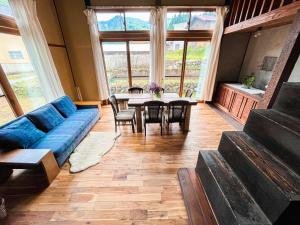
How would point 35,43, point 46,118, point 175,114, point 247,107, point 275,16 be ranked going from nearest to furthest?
1. point 275,16
2. point 46,118
3. point 35,43
4. point 175,114
5. point 247,107

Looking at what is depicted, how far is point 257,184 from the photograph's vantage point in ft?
3.90

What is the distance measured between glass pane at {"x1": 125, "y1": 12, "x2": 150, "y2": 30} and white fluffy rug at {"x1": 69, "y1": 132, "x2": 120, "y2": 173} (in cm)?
323

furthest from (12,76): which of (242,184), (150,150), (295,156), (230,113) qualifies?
(230,113)

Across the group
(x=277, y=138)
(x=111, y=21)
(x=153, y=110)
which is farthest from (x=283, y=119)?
(x=111, y=21)

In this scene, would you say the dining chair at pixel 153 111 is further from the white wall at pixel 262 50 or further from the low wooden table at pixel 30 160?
the white wall at pixel 262 50

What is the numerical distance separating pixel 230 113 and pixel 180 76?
2007 mm

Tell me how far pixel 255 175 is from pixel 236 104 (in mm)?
2974

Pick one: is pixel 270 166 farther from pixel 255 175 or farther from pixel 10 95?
pixel 10 95

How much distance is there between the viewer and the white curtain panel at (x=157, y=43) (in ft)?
12.1

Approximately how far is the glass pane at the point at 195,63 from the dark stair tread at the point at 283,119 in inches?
116

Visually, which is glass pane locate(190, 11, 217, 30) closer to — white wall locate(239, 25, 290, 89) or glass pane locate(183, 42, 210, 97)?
glass pane locate(183, 42, 210, 97)

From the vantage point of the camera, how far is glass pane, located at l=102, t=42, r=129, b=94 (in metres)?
4.26

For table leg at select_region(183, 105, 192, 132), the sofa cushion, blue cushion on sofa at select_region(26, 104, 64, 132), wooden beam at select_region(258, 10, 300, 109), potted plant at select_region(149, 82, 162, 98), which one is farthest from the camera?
potted plant at select_region(149, 82, 162, 98)

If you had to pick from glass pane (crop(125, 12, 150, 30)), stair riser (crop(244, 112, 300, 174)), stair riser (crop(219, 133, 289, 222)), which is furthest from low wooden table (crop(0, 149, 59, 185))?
glass pane (crop(125, 12, 150, 30))
